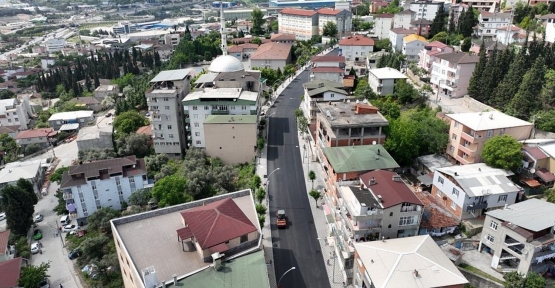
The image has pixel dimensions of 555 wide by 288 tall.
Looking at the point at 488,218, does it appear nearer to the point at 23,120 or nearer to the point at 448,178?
the point at 448,178

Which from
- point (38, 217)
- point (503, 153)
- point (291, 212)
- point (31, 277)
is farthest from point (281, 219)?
point (38, 217)

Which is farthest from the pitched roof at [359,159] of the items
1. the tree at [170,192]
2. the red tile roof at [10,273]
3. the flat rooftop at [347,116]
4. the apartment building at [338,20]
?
the apartment building at [338,20]

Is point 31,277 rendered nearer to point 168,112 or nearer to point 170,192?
point 170,192

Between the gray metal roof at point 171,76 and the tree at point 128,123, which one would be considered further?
the tree at point 128,123

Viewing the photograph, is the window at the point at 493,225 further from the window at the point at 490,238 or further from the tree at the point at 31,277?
the tree at the point at 31,277

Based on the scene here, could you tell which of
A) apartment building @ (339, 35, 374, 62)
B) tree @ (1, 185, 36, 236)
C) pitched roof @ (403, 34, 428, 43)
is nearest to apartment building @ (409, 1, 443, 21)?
pitched roof @ (403, 34, 428, 43)

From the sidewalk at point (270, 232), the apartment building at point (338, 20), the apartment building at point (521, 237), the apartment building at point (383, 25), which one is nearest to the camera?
the apartment building at point (521, 237)

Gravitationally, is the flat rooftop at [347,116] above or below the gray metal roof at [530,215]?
above

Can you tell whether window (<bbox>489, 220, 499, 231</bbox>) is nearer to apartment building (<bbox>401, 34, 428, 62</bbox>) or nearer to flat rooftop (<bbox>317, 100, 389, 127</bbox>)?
flat rooftop (<bbox>317, 100, 389, 127</bbox>)
